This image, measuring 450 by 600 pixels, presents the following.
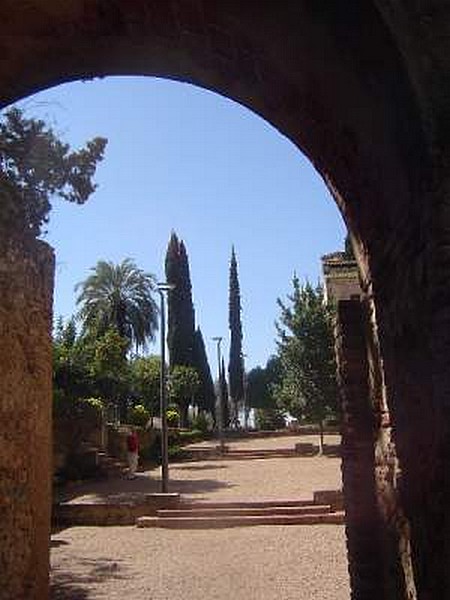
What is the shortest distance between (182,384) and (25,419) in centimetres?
3423

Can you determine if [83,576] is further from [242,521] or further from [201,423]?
[201,423]

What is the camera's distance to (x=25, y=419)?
231 inches

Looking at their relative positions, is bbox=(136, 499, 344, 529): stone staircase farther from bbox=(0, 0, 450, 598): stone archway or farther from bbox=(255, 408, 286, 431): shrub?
bbox=(255, 408, 286, 431): shrub

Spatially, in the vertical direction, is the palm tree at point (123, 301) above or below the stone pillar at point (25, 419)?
above

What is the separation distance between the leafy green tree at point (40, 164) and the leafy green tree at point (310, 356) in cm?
1234

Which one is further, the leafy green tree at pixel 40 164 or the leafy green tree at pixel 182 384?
the leafy green tree at pixel 182 384

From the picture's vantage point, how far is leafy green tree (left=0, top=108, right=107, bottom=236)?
453 inches

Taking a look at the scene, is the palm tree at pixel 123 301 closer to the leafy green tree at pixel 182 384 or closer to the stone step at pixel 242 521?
the leafy green tree at pixel 182 384

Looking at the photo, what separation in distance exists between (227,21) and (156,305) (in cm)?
3290

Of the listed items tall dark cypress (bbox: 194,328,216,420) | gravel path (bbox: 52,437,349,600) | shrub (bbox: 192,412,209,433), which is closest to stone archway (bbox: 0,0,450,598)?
gravel path (bbox: 52,437,349,600)

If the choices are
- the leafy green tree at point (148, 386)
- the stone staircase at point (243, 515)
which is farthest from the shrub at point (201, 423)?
the stone staircase at point (243, 515)

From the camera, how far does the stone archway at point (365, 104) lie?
8.66ft

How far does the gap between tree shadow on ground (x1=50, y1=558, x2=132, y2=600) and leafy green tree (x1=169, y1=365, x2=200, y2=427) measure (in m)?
29.6

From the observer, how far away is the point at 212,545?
11.1 meters
